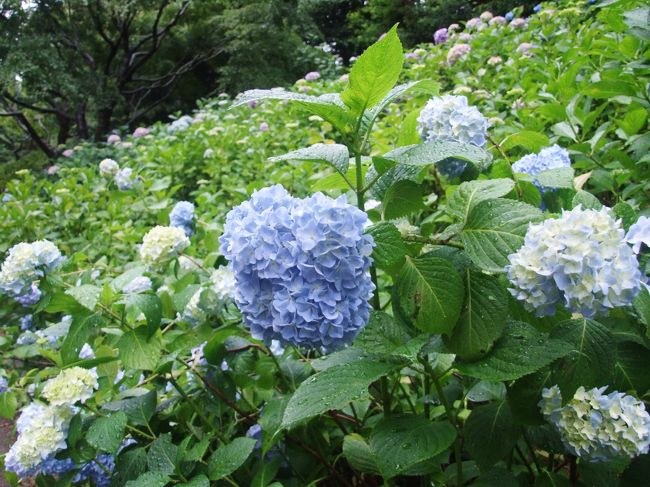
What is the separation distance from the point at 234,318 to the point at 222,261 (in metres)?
0.30

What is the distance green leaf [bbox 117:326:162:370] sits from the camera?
1.15 metres

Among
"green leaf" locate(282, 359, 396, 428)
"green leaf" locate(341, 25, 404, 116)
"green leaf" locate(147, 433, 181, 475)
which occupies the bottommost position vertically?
"green leaf" locate(147, 433, 181, 475)

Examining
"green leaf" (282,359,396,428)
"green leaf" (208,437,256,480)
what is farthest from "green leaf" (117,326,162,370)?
"green leaf" (282,359,396,428)

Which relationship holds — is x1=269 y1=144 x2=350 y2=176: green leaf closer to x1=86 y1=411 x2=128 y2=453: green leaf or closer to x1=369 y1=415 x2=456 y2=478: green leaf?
x1=369 y1=415 x2=456 y2=478: green leaf

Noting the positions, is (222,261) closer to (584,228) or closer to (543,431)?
(543,431)

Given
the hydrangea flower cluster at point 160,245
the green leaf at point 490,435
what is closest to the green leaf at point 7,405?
the hydrangea flower cluster at point 160,245

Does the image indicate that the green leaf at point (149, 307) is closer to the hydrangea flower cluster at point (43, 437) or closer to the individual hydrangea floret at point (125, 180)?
the hydrangea flower cluster at point (43, 437)

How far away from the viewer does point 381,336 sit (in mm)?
840

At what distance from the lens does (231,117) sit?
Result: 529 centimetres

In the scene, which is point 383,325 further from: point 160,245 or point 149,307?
point 160,245

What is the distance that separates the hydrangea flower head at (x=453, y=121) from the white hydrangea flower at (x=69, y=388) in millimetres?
950

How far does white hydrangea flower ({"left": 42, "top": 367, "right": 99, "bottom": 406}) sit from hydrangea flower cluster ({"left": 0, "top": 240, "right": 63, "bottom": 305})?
314mm

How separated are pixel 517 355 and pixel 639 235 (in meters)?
0.24

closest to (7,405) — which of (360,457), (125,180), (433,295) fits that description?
(360,457)
